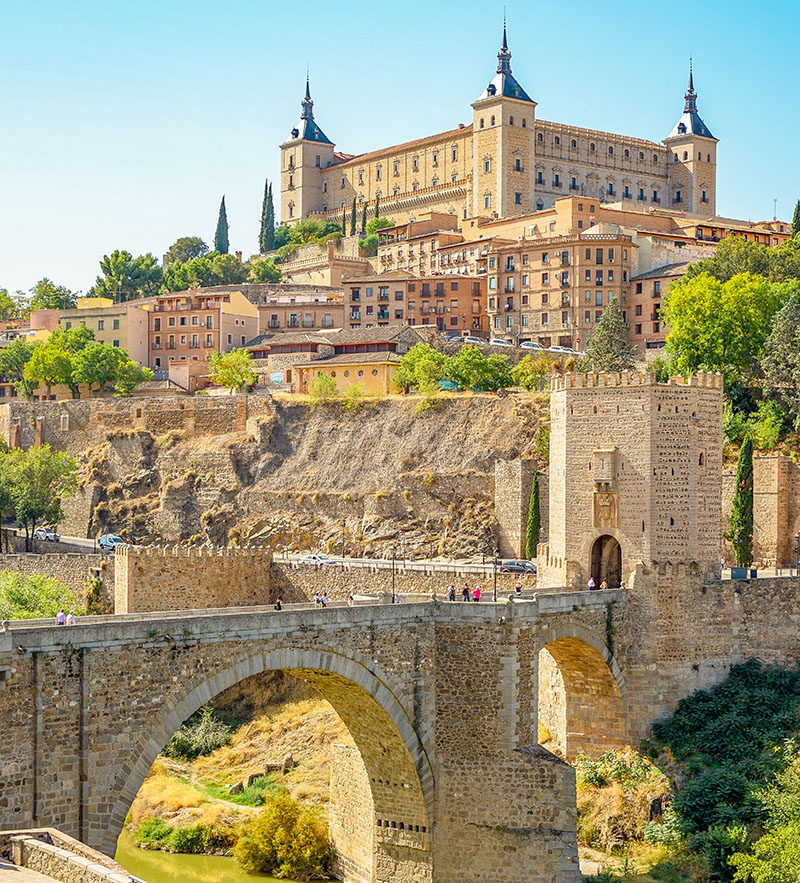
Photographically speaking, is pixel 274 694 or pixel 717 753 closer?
pixel 717 753

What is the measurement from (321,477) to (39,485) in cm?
1351

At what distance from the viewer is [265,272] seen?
107062 mm

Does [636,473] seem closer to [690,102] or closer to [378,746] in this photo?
[378,746]

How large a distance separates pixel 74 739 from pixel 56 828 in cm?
152

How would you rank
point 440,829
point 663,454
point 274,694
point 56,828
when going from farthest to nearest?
point 274,694
point 663,454
point 440,829
point 56,828

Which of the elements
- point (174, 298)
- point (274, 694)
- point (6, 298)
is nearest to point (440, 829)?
point (274, 694)

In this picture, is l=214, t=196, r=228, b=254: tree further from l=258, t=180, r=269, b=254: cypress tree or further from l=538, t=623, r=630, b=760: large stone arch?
l=538, t=623, r=630, b=760: large stone arch

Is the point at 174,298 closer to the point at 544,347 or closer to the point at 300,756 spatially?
the point at 544,347

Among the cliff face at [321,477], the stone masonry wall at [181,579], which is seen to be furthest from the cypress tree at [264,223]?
the stone masonry wall at [181,579]

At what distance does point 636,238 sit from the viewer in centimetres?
7731

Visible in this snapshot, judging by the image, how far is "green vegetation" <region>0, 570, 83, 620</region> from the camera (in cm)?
4294

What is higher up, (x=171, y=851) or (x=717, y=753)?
(x=717, y=753)

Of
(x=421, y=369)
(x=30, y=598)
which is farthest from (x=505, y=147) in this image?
(x=30, y=598)

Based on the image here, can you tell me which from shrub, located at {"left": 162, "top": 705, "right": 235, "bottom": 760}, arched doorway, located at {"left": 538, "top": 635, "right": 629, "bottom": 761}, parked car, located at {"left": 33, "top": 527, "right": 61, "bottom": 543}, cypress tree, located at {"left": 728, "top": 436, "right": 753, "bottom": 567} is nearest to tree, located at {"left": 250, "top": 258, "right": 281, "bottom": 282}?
parked car, located at {"left": 33, "top": 527, "right": 61, "bottom": 543}
